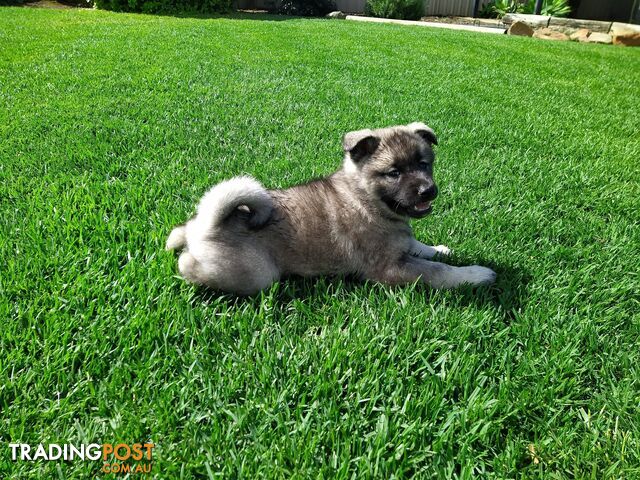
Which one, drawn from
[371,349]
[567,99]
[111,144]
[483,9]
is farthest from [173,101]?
[483,9]

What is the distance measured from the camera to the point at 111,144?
14.6 ft

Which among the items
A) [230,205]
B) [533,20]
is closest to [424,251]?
[230,205]

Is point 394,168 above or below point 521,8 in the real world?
below

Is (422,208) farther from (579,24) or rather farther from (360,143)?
(579,24)

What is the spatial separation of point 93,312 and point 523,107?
6.54 metres

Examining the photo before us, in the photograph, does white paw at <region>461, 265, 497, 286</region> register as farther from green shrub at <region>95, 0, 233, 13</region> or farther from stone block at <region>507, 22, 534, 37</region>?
green shrub at <region>95, 0, 233, 13</region>

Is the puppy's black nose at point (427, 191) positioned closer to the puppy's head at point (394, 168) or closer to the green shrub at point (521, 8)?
the puppy's head at point (394, 168)

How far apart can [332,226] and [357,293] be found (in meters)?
0.42

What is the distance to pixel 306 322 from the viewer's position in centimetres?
230

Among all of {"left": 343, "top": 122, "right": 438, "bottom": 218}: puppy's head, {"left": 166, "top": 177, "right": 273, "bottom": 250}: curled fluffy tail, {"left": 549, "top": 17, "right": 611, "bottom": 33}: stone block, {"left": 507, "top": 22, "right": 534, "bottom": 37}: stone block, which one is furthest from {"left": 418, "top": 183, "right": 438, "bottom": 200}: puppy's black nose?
{"left": 549, "top": 17, "right": 611, "bottom": 33}: stone block

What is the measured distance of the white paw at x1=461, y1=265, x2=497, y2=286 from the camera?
2.60 meters

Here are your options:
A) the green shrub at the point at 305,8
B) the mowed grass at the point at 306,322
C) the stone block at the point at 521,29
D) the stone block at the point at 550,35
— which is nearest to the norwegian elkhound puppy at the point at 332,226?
the mowed grass at the point at 306,322

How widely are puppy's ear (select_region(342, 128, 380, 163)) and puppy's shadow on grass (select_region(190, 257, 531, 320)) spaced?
0.77m

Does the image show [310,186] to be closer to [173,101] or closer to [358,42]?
[173,101]
